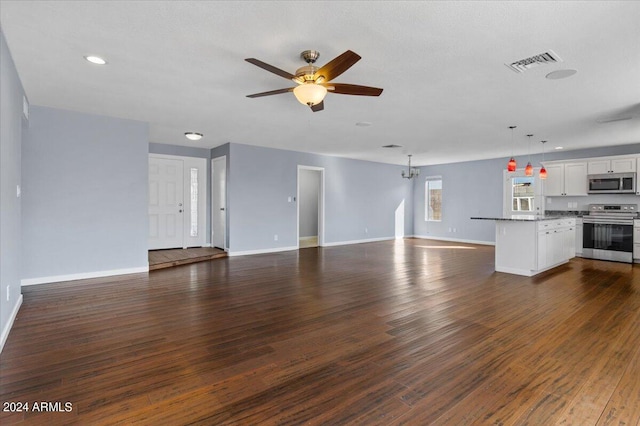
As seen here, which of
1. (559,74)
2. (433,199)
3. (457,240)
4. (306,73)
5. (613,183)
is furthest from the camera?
(433,199)

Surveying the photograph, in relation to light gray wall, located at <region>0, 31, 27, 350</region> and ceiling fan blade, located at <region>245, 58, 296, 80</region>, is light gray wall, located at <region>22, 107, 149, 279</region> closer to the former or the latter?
light gray wall, located at <region>0, 31, 27, 350</region>

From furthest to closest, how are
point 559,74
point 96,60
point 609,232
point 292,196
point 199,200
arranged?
1. point 292,196
2. point 199,200
3. point 609,232
4. point 559,74
5. point 96,60

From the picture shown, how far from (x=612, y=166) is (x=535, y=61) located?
594cm

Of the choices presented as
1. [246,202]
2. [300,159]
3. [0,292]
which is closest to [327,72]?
[0,292]

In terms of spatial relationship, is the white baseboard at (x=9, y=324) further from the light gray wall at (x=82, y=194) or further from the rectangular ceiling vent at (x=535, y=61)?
the rectangular ceiling vent at (x=535, y=61)

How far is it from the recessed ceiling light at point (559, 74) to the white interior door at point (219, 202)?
607 centimetres

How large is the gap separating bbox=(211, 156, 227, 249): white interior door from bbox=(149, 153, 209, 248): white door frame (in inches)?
7.5

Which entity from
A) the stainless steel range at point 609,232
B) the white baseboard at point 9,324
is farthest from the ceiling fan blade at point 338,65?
the stainless steel range at point 609,232

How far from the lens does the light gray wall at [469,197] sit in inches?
365

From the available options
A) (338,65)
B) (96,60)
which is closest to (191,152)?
(96,60)

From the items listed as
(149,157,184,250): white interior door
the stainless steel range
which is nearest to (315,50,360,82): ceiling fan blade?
(149,157,184,250): white interior door

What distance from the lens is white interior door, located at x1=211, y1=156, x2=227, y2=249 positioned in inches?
297

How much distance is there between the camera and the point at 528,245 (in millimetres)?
5484

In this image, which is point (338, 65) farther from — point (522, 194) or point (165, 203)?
point (522, 194)
